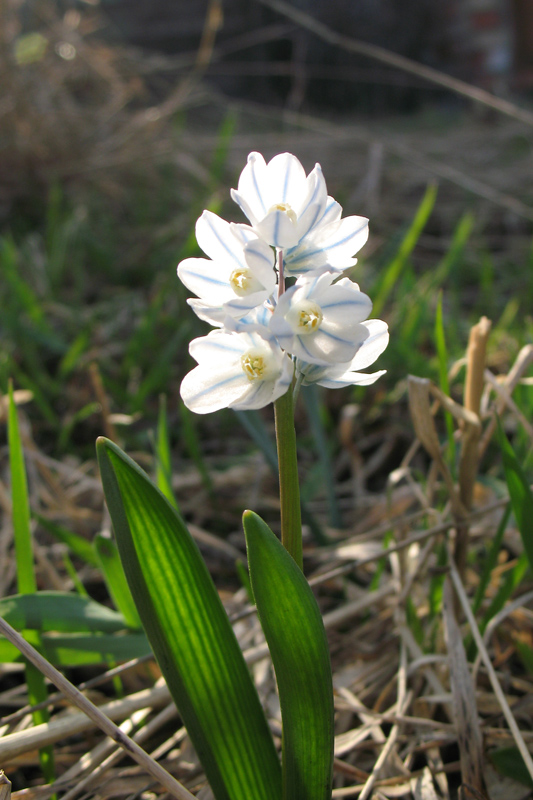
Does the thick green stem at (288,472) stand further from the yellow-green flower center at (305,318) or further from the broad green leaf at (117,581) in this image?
the broad green leaf at (117,581)

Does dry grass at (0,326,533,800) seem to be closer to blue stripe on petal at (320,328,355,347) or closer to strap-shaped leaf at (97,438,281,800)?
strap-shaped leaf at (97,438,281,800)

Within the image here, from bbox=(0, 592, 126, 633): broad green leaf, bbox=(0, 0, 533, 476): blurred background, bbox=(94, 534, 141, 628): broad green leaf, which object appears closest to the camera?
bbox=(0, 592, 126, 633): broad green leaf

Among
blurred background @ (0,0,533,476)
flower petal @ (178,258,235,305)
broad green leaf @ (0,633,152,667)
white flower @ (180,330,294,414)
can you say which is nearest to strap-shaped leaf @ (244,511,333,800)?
white flower @ (180,330,294,414)

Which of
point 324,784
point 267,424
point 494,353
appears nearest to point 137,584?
point 324,784

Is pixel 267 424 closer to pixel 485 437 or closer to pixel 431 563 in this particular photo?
pixel 431 563

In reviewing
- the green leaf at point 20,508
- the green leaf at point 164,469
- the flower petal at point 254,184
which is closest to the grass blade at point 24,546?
the green leaf at point 20,508
